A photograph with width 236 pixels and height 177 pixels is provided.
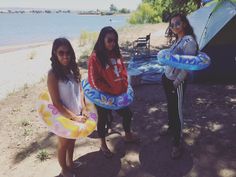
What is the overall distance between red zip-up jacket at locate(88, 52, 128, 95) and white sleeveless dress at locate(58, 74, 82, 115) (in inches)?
15.1

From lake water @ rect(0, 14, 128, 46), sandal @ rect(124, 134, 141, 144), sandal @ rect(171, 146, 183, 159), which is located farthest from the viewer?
lake water @ rect(0, 14, 128, 46)

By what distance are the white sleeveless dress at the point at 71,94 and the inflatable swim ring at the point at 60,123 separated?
0.14m

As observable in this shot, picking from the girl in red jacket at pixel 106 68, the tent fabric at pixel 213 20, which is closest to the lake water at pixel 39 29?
the tent fabric at pixel 213 20

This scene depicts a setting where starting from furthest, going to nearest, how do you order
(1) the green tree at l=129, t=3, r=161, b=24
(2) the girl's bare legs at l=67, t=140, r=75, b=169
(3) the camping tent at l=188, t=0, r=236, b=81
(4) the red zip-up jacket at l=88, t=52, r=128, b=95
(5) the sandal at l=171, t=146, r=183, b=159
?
(1) the green tree at l=129, t=3, r=161, b=24 → (3) the camping tent at l=188, t=0, r=236, b=81 → (5) the sandal at l=171, t=146, r=183, b=159 → (4) the red zip-up jacket at l=88, t=52, r=128, b=95 → (2) the girl's bare legs at l=67, t=140, r=75, b=169

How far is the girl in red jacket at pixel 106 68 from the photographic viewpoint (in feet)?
12.8

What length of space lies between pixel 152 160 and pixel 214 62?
4.04 meters

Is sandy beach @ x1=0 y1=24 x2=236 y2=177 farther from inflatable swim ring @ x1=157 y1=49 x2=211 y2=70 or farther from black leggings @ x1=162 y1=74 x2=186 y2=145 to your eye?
inflatable swim ring @ x1=157 y1=49 x2=211 y2=70

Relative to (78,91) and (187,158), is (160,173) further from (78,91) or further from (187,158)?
(78,91)

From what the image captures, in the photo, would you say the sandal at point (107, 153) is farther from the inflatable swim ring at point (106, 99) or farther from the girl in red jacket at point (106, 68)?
the inflatable swim ring at point (106, 99)

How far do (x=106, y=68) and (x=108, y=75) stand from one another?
88 millimetres

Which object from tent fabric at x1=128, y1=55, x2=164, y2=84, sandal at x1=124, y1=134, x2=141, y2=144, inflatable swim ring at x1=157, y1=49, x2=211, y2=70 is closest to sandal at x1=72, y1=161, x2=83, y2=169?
sandal at x1=124, y1=134, x2=141, y2=144

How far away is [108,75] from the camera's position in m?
3.98

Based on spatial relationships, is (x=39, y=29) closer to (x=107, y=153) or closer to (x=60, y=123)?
(x=107, y=153)

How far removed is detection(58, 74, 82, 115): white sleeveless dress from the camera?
348 centimetres
